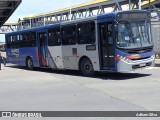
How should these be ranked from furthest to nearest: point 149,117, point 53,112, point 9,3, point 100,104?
point 9,3 < point 100,104 < point 53,112 < point 149,117

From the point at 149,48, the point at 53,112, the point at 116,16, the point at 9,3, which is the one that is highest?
the point at 9,3

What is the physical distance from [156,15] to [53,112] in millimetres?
18469

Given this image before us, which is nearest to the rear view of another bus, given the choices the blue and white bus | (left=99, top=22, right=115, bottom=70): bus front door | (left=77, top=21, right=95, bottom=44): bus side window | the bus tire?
the blue and white bus

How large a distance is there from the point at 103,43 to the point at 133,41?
4.23ft

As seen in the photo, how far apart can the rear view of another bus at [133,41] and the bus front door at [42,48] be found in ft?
21.8

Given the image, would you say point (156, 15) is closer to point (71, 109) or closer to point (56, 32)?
point (56, 32)

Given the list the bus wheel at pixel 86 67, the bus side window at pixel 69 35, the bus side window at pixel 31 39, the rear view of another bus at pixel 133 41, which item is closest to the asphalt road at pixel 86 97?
the rear view of another bus at pixel 133 41

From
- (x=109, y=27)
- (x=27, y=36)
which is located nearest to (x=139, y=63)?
(x=109, y=27)

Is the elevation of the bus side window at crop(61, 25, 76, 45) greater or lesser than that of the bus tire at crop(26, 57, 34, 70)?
greater

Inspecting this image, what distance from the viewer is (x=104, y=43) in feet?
50.1

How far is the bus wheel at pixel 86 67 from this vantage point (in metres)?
16.4

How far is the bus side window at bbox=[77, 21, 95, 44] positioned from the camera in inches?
624

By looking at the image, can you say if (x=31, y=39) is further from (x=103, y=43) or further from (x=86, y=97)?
(x=86, y=97)

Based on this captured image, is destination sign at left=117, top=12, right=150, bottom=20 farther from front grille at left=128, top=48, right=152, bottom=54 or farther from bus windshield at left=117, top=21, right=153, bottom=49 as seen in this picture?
front grille at left=128, top=48, right=152, bottom=54
